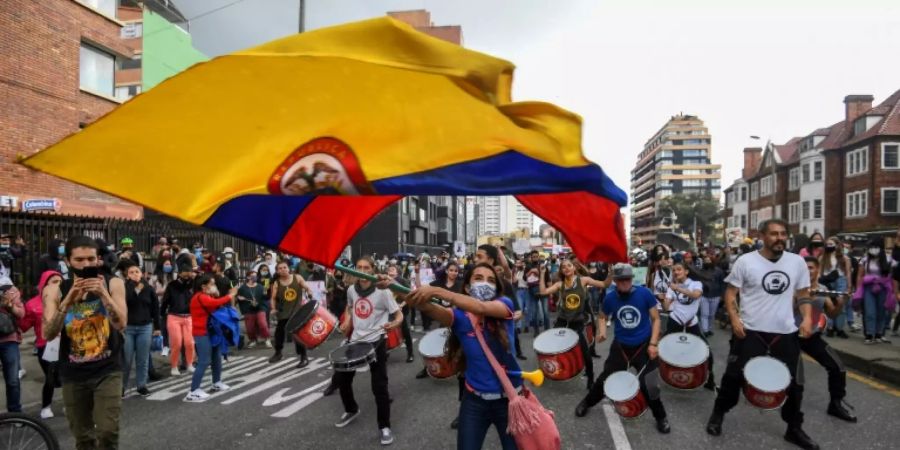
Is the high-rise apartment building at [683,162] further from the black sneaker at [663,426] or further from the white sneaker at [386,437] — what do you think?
the white sneaker at [386,437]

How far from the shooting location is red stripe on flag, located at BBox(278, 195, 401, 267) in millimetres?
4070

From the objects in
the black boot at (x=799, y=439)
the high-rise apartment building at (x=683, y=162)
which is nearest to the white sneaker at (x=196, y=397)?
the black boot at (x=799, y=439)

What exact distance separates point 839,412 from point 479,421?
4.53 metres

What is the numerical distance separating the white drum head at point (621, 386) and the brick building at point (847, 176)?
93.5 feet

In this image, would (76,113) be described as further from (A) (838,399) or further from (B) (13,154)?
(A) (838,399)

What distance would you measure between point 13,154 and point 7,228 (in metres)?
6.46

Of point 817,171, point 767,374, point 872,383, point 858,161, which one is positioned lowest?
point 872,383

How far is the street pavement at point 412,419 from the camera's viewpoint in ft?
17.3

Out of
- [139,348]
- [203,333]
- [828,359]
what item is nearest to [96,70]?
[139,348]

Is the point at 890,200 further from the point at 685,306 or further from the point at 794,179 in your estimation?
the point at 685,306

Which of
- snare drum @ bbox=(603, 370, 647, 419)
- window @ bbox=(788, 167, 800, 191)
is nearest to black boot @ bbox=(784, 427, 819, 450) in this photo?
snare drum @ bbox=(603, 370, 647, 419)

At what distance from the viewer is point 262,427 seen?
5.80 metres

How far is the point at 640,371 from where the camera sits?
5.75 meters

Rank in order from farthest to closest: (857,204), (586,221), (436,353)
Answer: (857,204) < (436,353) < (586,221)
